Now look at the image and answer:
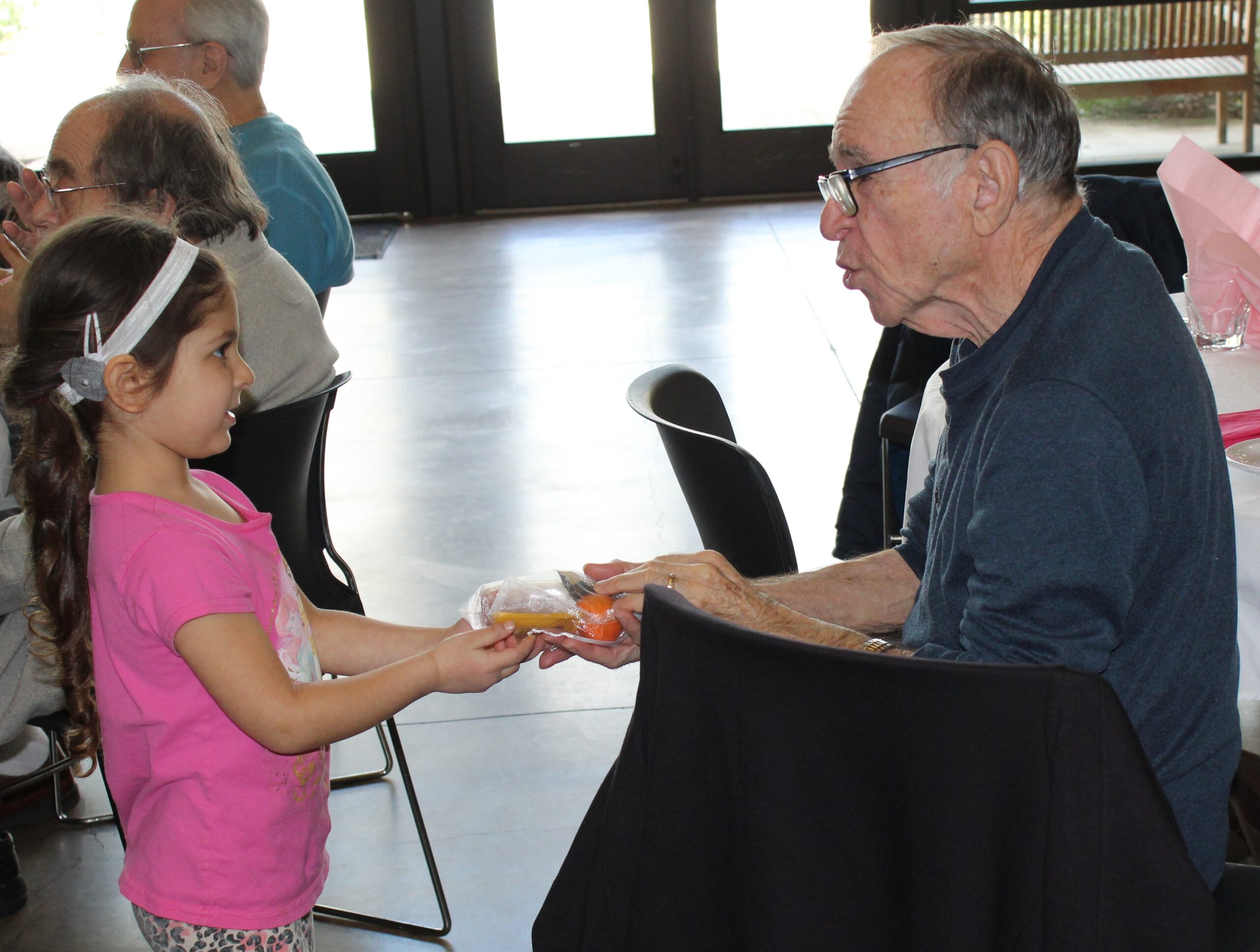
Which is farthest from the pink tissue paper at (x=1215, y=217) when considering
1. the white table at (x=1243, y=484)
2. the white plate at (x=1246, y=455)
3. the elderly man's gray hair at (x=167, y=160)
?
the elderly man's gray hair at (x=167, y=160)

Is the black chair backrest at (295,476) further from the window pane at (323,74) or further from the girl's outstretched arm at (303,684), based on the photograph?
the window pane at (323,74)

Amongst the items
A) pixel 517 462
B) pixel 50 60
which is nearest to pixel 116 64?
pixel 50 60

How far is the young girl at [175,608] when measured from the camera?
1.35 metres

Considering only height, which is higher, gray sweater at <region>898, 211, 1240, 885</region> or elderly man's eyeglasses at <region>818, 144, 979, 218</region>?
elderly man's eyeglasses at <region>818, 144, 979, 218</region>

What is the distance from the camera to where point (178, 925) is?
1458mm

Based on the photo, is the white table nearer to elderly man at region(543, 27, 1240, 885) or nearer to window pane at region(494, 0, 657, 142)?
elderly man at region(543, 27, 1240, 885)

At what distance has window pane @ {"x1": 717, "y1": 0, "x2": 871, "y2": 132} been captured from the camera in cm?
942

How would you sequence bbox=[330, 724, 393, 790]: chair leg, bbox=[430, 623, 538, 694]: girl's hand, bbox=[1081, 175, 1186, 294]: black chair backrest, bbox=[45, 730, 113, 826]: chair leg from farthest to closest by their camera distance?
bbox=[1081, 175, 1186, 294]: black chair backrest
bbox=[330, 724, 393, 790]: chair leg
bbox=[45, 730, 113, 826]: chair leg
bbox=[430, 623, 538, 694]: girl's hand

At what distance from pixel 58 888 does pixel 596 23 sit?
8.16 m

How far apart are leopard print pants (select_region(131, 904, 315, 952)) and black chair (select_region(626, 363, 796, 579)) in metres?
0.84

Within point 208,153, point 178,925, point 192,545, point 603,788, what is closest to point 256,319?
point 208,153

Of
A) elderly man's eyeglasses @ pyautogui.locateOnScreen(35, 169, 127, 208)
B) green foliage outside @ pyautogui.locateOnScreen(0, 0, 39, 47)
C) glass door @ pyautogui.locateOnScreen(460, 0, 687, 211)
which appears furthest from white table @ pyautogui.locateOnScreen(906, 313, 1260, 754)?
green foliage outside @ pyautogui.locateOnScreen(0, 0, 39, 47)

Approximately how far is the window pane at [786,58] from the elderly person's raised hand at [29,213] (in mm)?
7632

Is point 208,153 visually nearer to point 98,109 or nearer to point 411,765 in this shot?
point 98,109
